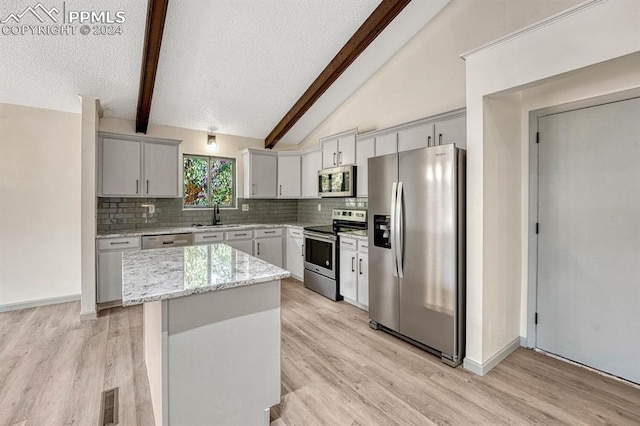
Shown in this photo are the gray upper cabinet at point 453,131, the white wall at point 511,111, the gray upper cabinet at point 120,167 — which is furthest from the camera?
the gray upper cabinet at point 120,167

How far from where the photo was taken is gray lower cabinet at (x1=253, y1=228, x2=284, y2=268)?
4.97 m

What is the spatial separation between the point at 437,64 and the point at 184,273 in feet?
11.7

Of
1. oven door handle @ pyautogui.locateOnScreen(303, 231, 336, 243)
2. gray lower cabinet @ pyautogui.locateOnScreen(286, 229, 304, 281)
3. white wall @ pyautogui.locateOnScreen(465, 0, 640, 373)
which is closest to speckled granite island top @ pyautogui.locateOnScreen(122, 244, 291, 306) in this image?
white wall @ pyautogui.locateOnScreen(465, 0, 640, 373)

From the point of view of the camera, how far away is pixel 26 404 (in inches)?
79.7

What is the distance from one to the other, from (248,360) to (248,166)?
3.99 m

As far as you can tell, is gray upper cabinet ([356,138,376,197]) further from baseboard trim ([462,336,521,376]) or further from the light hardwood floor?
baseboard trim ([462,336,521,376])

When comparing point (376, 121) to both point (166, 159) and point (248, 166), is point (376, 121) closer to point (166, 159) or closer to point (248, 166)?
point (248, 166)

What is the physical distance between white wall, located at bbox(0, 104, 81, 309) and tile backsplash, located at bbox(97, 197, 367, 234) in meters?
0.40

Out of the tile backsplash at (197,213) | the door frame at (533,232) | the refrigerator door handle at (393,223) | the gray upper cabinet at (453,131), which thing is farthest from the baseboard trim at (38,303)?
the door frame at (533,232)

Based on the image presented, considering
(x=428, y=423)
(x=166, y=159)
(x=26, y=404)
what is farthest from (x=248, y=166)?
(x=428, y=423)

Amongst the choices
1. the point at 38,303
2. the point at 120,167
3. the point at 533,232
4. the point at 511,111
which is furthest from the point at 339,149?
the point at 38,303

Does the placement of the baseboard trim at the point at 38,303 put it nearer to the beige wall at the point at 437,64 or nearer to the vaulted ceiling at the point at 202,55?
the vaulted ceiling at the point at 202,55

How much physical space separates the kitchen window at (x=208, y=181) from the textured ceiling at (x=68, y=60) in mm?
1454

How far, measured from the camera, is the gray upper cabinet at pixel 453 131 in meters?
3.07
